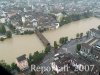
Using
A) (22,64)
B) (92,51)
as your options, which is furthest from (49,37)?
(22,64)

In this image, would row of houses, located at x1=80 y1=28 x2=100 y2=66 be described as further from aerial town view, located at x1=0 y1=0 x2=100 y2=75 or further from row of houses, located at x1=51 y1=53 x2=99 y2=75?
row of houses, located at x1=51 y1=53 x2=99 y2=75

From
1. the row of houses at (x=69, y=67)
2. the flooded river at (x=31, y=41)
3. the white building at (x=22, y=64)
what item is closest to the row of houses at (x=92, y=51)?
the row of houses at (x=69, y=67)

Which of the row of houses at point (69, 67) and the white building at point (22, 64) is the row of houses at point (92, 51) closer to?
the row of houses at point (69, 67)

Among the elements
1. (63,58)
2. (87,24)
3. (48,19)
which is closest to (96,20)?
(87,24)

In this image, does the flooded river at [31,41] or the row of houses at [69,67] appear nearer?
the row of houses at [69,67]

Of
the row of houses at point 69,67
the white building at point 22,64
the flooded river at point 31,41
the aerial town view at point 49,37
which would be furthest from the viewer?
the flooded river at point 31,41

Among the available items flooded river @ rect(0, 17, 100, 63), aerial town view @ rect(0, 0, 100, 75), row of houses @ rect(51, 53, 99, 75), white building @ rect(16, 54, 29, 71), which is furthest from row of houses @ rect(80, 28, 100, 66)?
white building @ rect(16, 54, 29, 71)

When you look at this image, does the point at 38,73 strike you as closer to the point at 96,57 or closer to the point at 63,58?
the point at 63,58
